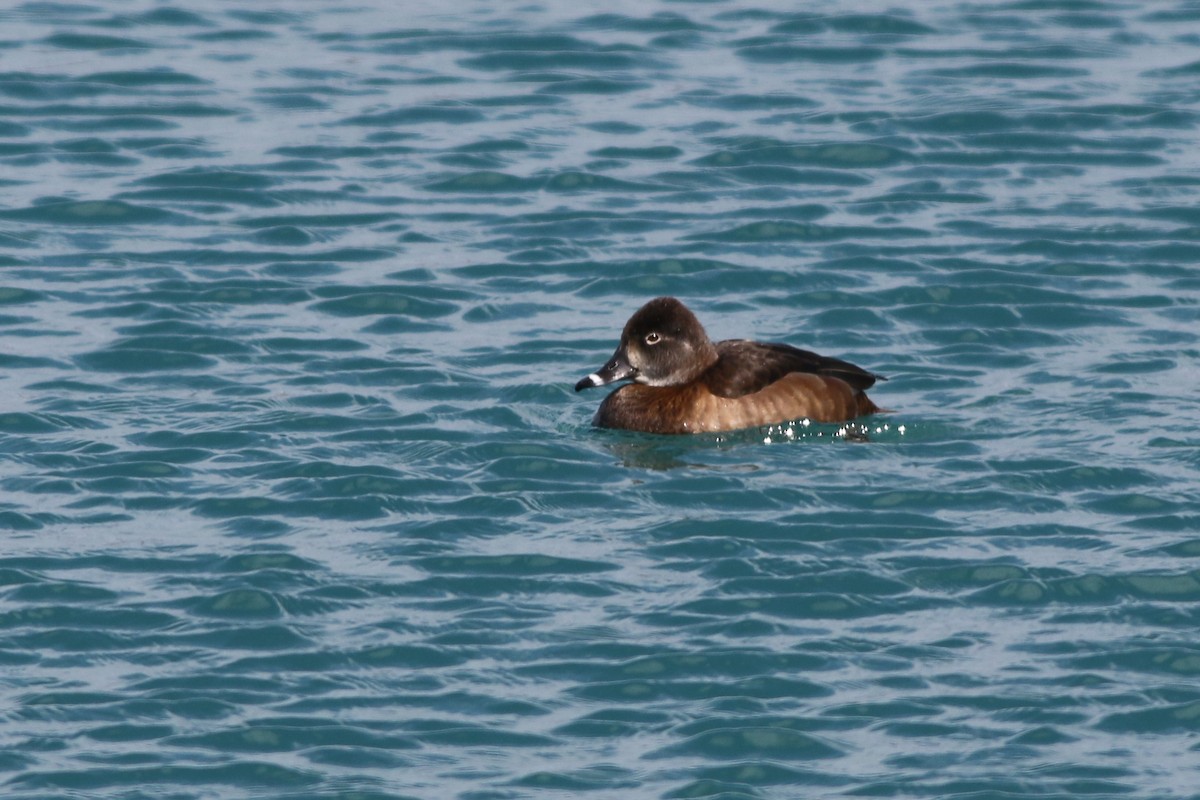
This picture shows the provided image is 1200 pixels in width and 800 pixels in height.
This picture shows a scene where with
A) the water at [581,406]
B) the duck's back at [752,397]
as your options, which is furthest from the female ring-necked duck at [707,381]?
the water at [581,406]

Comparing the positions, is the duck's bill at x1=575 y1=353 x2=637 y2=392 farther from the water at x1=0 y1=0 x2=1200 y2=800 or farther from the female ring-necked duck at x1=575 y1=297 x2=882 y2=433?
the water at x1=0 y1=0 x2=1200 y2=800

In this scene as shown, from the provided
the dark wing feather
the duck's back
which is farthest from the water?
→ the dark wing feather

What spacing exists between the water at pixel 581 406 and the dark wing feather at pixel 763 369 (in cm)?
34

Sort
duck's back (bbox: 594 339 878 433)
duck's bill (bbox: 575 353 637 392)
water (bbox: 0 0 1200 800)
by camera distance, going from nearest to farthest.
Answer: water (bbox: 0 0 1200 800), duck's back (bbox: 594 339 878 433), duck's bill (bbox: 575 353 637 392)

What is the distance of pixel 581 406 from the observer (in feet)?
47.0

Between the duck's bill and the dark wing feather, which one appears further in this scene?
the duck's bill

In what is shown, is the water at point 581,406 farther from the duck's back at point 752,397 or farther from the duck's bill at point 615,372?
the duck's bill at point 615,372

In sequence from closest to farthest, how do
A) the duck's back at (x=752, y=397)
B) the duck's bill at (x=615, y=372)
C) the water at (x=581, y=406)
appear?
the water at (x=581, y=406), the duck's back at (x=752, y=397), the duck's bill at (x=615, y=372)

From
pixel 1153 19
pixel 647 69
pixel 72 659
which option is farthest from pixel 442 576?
pixel 1153 19

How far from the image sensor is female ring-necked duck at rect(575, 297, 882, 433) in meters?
13.6

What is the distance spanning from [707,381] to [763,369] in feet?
1.15

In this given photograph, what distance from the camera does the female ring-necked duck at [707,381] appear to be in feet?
44.5

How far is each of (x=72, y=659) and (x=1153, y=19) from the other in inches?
640

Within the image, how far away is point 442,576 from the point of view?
1106 centimetres
